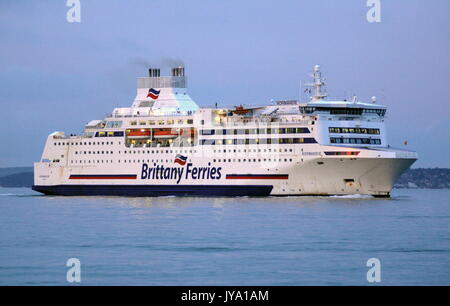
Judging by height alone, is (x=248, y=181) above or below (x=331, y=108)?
below

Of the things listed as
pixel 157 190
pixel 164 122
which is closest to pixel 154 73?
pixel 164 122

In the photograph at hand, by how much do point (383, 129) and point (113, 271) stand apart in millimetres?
33828

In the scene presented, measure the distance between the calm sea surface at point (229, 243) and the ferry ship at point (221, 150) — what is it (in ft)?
10.9

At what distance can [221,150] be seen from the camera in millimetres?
59844

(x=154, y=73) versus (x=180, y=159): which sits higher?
(x=154, y=73)

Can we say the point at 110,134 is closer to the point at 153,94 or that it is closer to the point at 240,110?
the point at 153,94

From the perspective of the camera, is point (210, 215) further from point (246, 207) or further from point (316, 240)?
point (316, 240)

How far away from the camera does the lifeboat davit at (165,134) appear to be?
62.4 meters

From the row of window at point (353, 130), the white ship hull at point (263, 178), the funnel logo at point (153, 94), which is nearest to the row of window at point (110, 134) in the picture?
the white ship hull at point (263, 178)

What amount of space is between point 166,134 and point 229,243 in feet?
92.5

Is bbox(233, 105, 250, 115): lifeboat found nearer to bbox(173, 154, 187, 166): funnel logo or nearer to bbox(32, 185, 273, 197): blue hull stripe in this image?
bbox(173, 154, 187, 166): funnel logo
